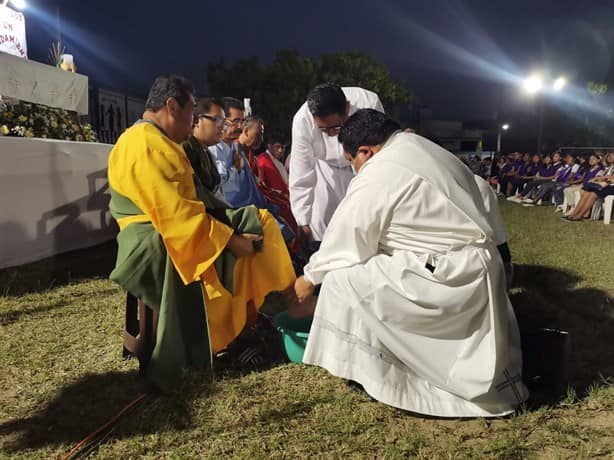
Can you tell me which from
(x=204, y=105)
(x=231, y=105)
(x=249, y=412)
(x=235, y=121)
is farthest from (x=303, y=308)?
(x=231, y=105)

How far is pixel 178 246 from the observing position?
103 inches

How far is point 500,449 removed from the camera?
2236mm

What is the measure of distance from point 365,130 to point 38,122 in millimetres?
4836

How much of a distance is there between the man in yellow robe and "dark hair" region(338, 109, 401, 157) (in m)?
0.69

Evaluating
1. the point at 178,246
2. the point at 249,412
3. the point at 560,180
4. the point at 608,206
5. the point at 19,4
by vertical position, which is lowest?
the point at 249,412

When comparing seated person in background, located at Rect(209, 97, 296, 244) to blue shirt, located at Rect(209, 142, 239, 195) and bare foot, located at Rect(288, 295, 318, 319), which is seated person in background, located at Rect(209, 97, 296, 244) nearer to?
blue shirt, located at Rect(209, 142, 239, 195)

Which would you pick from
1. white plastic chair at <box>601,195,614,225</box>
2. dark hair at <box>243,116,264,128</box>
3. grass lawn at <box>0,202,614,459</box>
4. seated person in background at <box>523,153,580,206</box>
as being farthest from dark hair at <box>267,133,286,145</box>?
seated person in background at <box>523,153,580,206</box>

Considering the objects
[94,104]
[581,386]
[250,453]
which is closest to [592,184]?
[581,386]

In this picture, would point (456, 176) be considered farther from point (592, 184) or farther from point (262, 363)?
point (592, 184)

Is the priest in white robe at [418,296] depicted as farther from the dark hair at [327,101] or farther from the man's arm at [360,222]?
the dark hair at [327,101]

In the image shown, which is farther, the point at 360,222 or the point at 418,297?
the point at 360,222

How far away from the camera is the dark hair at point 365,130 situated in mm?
2709

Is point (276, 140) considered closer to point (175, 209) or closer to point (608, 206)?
point (175, 209)

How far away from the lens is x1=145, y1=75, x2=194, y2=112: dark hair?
112 inches
